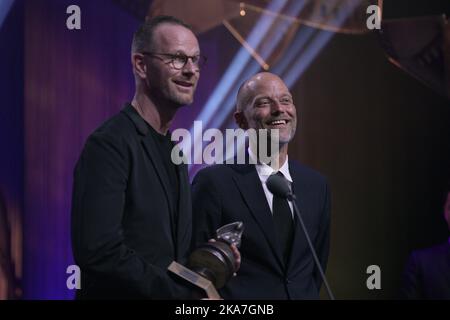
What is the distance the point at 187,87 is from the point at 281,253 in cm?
64

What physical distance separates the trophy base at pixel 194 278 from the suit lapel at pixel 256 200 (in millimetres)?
→ 457

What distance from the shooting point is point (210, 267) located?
171cm

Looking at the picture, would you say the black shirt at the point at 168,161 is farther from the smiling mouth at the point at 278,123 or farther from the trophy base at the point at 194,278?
the smiling mouth at the point at 278,123

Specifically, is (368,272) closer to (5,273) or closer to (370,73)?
(370,73)

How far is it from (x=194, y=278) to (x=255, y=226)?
49 cm

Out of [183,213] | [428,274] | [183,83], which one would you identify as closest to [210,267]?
[183,213]

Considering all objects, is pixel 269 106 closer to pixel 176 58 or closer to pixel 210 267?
pixel 176 58

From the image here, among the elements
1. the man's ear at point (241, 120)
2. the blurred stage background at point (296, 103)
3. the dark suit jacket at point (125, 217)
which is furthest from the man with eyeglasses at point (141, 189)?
the blurred stage background at point (296, 103)

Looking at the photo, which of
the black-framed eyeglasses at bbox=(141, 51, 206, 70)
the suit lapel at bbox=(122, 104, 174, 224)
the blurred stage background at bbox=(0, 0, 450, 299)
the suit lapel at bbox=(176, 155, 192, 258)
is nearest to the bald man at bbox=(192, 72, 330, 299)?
the suit lapel at bbox=(176, 155, 192, 258)

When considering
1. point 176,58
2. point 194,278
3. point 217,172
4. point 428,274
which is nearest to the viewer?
point 194,278

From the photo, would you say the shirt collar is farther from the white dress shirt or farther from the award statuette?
the award statuette

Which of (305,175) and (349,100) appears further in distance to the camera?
(349,100)
